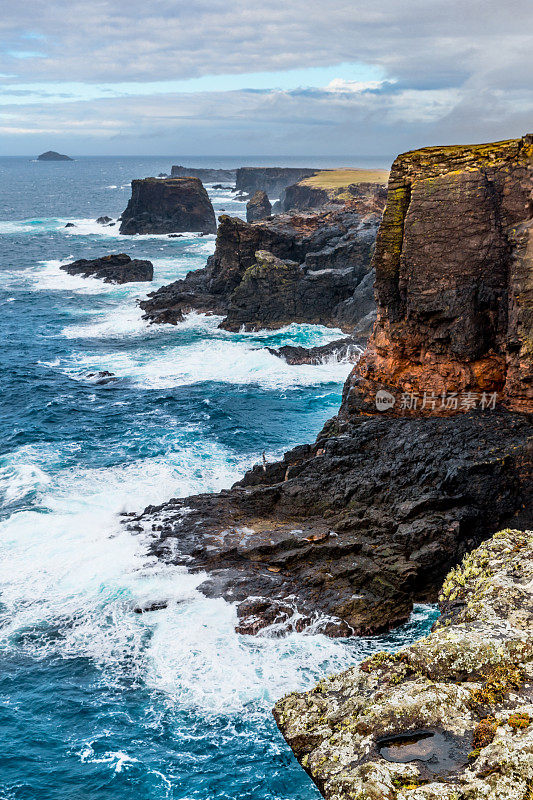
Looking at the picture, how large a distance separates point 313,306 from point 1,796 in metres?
52.7

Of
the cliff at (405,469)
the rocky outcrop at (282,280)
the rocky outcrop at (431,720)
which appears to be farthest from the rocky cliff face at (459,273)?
the rocky outcrop at (282,280)

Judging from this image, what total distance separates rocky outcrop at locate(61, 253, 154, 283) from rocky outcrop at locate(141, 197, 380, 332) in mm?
12865

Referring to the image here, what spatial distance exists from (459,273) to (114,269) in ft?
229

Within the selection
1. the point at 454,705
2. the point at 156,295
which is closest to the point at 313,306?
the point at 156,295

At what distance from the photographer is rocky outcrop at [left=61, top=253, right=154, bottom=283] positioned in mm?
87750

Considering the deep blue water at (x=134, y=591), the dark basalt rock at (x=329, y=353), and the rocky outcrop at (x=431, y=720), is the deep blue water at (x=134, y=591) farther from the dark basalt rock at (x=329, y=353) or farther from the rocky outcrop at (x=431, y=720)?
the rocky outcrop at (x=431, y=720)

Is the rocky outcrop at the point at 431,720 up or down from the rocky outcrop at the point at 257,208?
down

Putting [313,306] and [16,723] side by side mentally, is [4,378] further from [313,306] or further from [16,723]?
[16,723]

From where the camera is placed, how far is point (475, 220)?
86.7 feet

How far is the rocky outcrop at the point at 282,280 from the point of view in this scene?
64375 mm

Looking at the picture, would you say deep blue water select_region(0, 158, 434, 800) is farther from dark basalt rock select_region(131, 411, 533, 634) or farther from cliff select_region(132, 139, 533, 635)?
cliff select_region(132, 139, 533, 635)

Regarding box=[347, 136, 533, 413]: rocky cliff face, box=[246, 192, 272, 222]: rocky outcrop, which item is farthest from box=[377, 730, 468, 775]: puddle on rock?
box=[246, 192, 272, 222]: rocky outcrop

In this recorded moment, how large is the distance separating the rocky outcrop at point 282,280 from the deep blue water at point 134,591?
12.3 feet

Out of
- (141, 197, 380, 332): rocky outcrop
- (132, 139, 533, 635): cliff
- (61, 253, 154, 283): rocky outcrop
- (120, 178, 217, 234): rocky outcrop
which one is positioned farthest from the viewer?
(120, 178, 217, 234): rocky outcrop
